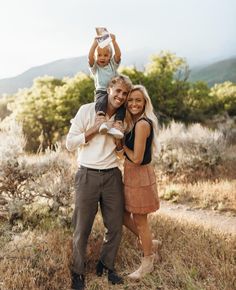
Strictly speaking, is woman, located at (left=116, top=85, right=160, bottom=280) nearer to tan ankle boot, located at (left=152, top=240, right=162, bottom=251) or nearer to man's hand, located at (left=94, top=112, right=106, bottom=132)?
tan ankle boot, located at (left=152, top=240, right=162, bottom=251)

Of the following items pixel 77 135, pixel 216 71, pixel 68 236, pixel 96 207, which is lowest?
pixel 216 71

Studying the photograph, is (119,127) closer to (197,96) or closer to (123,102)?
(123,102)

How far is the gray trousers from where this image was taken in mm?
4652

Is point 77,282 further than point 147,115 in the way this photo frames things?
Yes

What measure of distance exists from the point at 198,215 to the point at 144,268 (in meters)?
3.28

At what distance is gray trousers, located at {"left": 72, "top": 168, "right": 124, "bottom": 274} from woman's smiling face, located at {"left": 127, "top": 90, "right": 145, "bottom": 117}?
664 mm

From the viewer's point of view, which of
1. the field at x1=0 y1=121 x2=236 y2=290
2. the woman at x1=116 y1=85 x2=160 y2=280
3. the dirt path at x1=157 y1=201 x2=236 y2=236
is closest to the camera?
the woman at x1=116 y1=85 x2=160 y2=280

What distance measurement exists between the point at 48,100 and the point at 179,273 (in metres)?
15.4

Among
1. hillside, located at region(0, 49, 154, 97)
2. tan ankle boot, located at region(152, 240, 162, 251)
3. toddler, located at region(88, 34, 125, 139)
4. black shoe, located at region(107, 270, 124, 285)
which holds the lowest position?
hillside, located at region(0, 49, 154, 97)

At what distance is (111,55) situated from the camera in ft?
16.6

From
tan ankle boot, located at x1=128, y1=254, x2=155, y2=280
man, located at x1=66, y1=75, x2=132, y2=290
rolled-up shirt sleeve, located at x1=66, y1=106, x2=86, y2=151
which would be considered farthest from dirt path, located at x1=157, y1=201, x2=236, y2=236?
rolled-up shirt sleeve, located at x1=66, y1=106, x2=86, y2=151

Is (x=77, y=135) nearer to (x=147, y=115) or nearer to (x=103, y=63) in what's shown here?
(x=147, y=115)

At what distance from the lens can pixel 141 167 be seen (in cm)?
478

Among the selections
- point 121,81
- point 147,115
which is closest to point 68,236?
point 147,115
